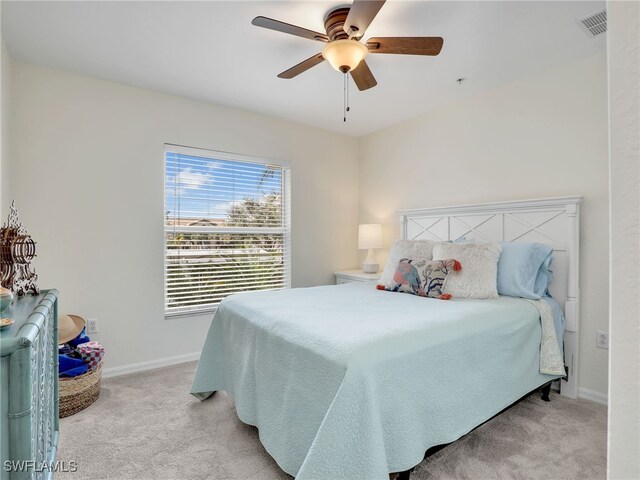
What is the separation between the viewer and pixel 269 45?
2.40m

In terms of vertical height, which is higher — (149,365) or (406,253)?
(406,253)

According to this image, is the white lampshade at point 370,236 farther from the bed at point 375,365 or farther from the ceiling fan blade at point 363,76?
the ceiling fan blade at point 363,76

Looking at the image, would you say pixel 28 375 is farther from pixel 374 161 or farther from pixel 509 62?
pixel 374 161

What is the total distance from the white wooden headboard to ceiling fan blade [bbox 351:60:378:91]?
1.54 m

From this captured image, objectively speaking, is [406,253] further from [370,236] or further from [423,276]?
[370,236]

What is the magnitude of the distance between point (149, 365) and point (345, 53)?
2967mm

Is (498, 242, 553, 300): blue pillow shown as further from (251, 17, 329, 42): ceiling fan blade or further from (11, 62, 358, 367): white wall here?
(11, 62, 358, 367): white wall

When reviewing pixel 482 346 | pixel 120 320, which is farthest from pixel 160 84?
pixel 482 346

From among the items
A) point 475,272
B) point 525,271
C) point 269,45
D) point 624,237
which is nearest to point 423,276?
point 475,272

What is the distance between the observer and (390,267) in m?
3.04

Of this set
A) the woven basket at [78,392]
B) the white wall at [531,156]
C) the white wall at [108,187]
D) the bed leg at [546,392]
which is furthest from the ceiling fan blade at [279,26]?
the bed leg at [546,392]

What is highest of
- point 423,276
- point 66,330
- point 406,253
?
point 406,253

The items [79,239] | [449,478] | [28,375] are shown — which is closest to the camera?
[28,375]

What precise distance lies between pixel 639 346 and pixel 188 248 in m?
3.40
